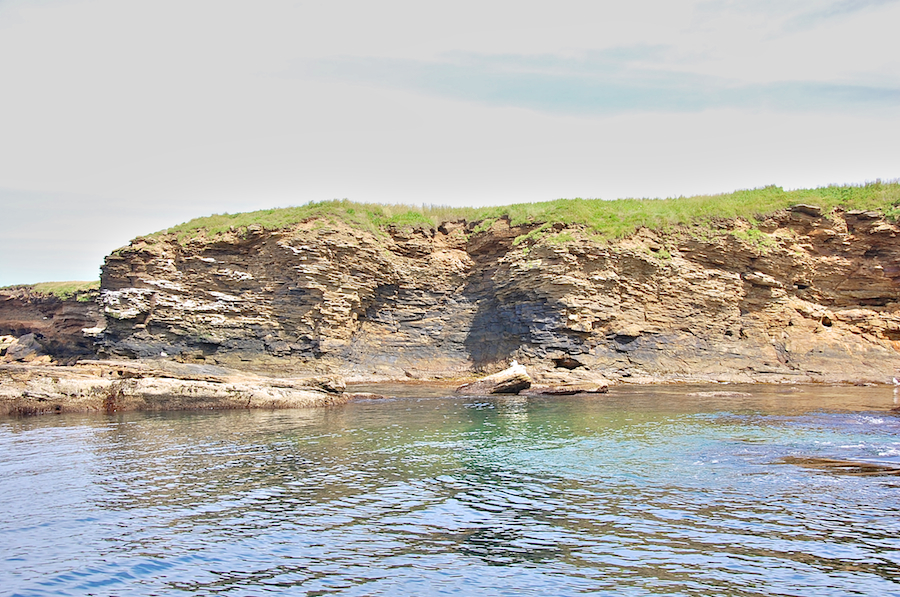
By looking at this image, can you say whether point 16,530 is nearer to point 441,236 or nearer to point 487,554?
point 487,554

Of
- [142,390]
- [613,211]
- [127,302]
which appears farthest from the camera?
[613,211]

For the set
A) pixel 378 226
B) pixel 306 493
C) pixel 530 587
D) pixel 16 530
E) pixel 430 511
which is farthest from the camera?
pixel 378 226

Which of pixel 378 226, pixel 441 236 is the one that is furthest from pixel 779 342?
pixel 378 226

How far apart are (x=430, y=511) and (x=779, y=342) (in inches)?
1156

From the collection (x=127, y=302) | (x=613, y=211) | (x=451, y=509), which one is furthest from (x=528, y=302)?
(x=451, y=509)

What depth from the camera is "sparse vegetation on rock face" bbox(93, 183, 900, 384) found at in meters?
33.0

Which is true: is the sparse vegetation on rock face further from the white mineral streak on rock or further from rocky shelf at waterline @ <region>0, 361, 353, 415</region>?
rocky shelf at waterline @ <region>0, 361, 353, 415</region>

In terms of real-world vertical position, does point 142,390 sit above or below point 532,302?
below

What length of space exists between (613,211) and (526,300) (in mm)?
8253

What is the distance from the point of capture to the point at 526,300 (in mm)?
34375

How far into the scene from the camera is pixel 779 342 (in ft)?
109

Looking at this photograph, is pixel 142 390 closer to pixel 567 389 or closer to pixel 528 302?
pixel 567 389

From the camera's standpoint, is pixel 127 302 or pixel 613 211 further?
pixel 613 211

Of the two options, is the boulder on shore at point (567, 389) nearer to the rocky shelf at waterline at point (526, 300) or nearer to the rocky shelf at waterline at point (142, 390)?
the rocky shelf at waterline at point (526, 300)
